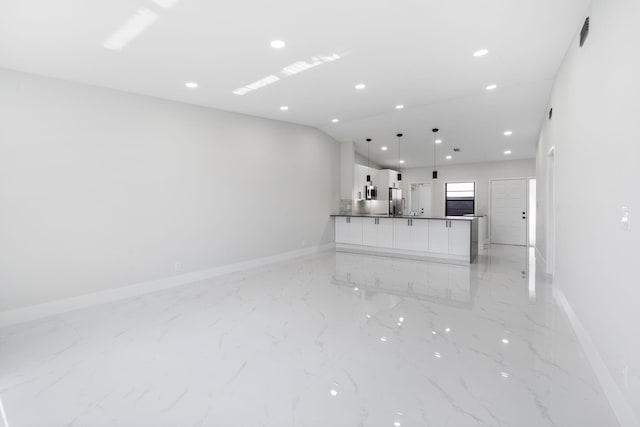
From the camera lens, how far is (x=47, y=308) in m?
3.77

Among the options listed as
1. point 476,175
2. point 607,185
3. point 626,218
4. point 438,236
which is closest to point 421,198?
point 476,175

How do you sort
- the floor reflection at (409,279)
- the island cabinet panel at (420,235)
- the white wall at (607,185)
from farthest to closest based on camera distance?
the island cabinet panel at (420,235) → the floor reflection at (409,279) → the white wall at (607,185)

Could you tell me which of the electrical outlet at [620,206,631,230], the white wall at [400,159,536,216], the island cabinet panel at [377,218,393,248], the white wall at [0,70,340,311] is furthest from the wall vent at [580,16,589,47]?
the white wall at [400,159,536,216]

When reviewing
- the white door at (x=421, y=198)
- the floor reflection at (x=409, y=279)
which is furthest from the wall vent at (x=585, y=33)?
the white door at (x=421, y=198)

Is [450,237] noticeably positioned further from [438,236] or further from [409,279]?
[409,279]

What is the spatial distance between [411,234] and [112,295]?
564 cm

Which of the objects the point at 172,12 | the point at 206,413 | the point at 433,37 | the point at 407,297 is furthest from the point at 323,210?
the point at 206,413

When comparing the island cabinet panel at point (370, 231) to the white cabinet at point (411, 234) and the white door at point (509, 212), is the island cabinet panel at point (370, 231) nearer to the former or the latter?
the white cabinet at point (411, 234)

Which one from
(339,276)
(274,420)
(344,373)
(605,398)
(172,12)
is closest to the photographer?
(274,420)

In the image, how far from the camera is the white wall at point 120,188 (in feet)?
11.9

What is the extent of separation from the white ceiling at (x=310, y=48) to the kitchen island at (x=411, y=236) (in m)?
2.47

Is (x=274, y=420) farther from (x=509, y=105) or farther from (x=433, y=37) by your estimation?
(x=509, y=105)

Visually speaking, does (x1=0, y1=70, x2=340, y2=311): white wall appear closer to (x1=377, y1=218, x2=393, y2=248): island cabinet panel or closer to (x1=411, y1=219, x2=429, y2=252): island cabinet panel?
(x1=377, y1=218, x2=393, y2=248): island cabinet panel

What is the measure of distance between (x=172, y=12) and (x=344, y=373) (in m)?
3.20
